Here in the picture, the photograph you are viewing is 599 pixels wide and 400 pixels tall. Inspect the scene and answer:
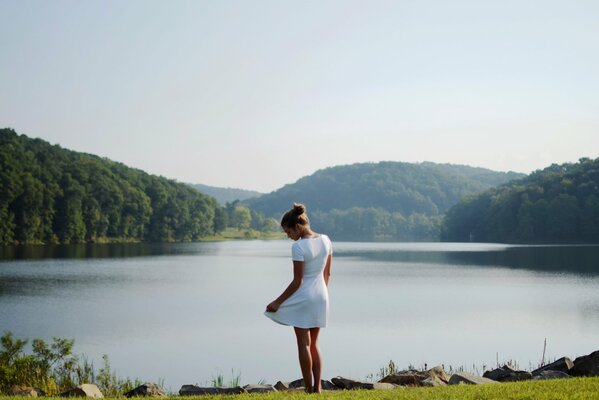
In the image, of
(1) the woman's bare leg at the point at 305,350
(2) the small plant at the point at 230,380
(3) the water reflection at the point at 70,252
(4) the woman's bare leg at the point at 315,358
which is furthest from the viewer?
(3) the water reflection at the point at 70,252

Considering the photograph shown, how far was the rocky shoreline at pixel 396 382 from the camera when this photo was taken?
1129 cm

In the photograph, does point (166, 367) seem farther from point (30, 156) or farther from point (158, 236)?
point (158, 236)

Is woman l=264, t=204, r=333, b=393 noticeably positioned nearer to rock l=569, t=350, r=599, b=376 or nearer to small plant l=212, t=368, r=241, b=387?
rock l=569, t=350, r=599, b=376

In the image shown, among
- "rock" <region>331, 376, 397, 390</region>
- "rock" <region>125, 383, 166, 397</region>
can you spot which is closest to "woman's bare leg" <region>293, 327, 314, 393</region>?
"rock" <region>331, 376, 397, 390</region>

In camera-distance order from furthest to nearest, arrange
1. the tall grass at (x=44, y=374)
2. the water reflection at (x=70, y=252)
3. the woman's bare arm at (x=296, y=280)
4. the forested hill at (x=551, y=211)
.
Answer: the forested hill at (x=551, y=211) < the water reflection at (x=70, y=252) < the tall grass at (x=44, y=374) < the woman's bare arm at (x=296, y=280)

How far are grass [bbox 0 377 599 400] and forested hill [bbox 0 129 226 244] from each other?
94893mm

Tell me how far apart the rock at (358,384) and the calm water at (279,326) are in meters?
5.47

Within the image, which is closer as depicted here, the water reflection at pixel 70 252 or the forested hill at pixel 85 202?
the water reflection at pixel 70 252

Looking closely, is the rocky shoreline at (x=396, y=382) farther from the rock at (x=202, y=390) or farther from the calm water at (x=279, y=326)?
the calm water at (x=279, y=326)

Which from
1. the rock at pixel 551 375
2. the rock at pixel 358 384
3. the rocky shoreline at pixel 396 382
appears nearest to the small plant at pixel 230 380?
the rocky shoreline at pixel 396 382

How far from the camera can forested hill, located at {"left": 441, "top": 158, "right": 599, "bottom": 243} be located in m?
114

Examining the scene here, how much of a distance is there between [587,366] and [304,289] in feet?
23.7

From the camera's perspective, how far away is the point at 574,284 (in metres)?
41.2

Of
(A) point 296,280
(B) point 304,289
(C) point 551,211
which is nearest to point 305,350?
(B) point 304,289
